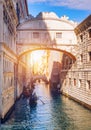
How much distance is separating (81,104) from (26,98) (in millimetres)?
7417

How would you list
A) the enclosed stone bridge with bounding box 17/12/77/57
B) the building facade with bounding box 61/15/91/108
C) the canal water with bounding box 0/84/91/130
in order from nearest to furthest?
the canal water with bounding box 0/84/91/130, the building facade with bounding box 61/15/91/108, the enclosed stone bridge with bounding box 17/12/77/57

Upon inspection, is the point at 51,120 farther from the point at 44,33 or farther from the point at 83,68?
the point at 44,33

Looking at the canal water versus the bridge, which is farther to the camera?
the bridge

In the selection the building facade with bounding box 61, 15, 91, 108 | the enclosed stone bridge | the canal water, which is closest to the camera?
the canal water

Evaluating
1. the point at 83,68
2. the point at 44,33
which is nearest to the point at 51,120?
the point at 83,68

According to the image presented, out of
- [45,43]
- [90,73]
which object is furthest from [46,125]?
[45,43]

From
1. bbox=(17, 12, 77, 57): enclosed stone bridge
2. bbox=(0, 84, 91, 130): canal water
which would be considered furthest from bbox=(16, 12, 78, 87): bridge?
bbox=(0, 84, 91, 130): canal water

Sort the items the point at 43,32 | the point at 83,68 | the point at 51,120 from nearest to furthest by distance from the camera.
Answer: the point at 51,120 < the point at 83,68 < the point at 43,32

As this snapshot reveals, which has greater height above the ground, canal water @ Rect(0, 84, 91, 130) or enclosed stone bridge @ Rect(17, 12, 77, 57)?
enclosed stone bridge @ Rect(17, 12, 77, 57)

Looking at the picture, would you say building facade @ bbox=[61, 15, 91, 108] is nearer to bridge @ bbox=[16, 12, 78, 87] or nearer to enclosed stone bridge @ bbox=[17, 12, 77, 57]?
bridge @ bbox=[16, 12, 78, 87]

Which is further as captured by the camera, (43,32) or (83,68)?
(43,32)

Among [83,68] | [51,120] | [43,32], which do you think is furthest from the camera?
[43,32]

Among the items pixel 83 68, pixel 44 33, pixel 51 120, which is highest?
pixel 44 33

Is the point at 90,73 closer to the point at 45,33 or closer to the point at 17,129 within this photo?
the point at 45,33
